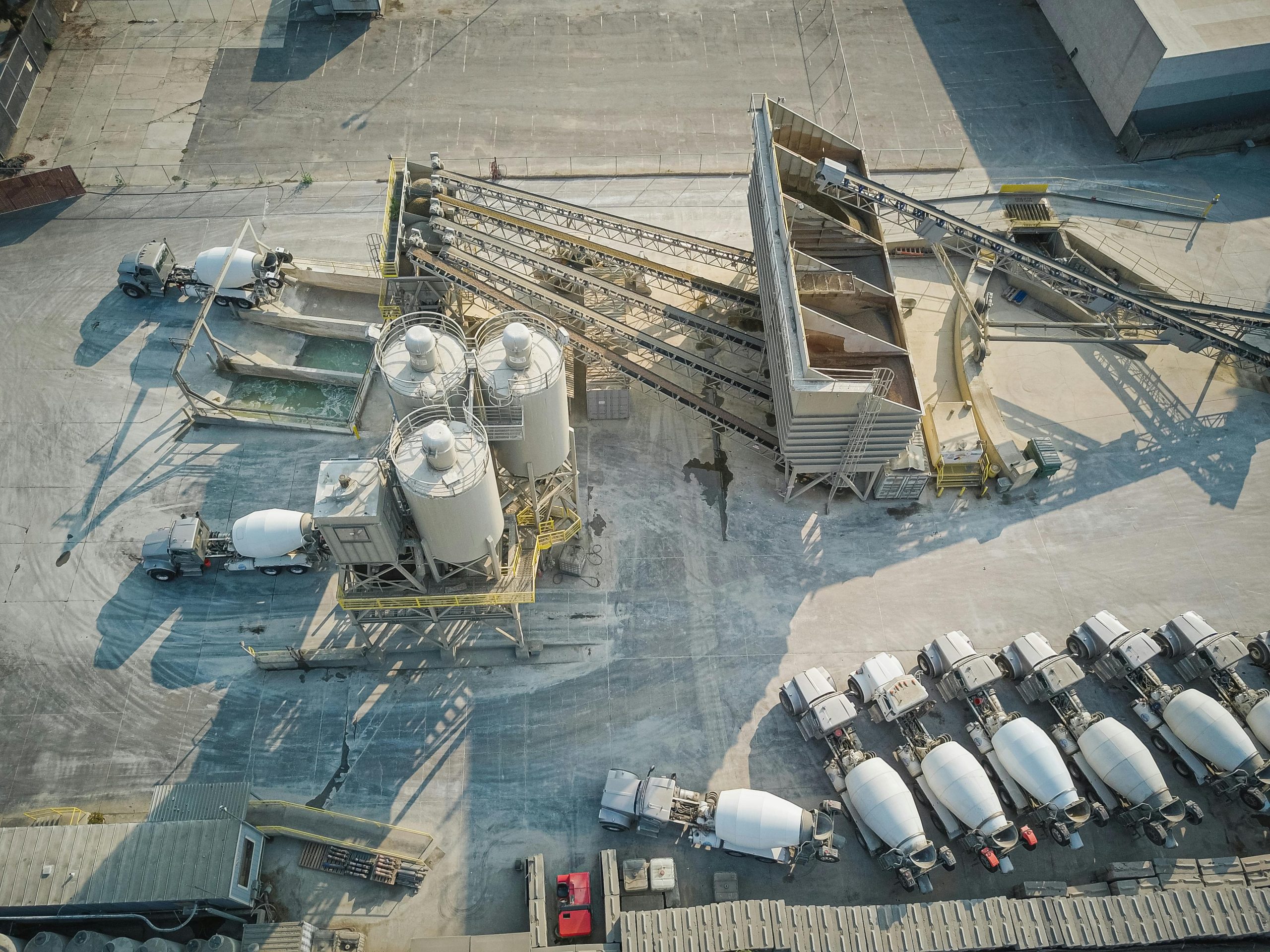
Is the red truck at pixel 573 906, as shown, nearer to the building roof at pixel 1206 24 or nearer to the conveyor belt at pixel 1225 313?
Answer: the conveyor belt at pixel 1225 313

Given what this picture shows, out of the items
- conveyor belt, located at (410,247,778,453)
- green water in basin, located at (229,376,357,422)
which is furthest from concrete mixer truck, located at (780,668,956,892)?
green water in basin, located at (229,376,357,422)

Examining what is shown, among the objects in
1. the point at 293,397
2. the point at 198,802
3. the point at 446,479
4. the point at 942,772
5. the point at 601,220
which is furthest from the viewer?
the point at 293,397

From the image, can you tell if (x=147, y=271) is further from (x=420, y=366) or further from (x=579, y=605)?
(x=579, y=605)

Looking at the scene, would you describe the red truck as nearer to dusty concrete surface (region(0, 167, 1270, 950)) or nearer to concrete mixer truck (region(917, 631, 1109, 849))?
dusty concrete surface (region(0, 167, 1270, 950))

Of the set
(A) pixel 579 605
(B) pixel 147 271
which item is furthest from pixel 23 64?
(A) pixel 579 605

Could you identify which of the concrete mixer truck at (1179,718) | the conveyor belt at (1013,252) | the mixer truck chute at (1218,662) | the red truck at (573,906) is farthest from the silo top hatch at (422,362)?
the mixer truck chute at (1218,662)
